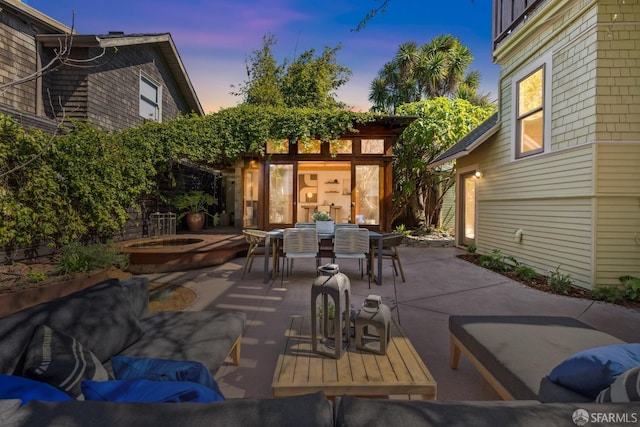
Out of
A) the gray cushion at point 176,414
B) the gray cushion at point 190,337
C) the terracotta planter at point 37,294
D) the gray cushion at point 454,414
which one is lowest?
the terracotta planter at point 37,294

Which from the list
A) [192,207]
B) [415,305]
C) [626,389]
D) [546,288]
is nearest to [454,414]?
[626,389]

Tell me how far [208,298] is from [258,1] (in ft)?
36.9

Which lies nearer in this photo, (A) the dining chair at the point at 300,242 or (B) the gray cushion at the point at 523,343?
(B) the gray cushion at the point at 523,343

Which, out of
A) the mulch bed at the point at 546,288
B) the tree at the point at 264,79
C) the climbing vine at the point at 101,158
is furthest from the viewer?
the tree at the point at 264,79

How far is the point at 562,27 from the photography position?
4980mm

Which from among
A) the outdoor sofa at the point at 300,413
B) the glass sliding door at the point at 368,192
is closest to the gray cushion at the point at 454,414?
the outdoor sofa at the point at 300,413

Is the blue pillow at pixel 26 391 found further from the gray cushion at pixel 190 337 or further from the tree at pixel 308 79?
the tree at pixel 308 79

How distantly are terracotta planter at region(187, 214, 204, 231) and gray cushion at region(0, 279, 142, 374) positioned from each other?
26.8ft

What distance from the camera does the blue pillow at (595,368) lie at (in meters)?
1.09

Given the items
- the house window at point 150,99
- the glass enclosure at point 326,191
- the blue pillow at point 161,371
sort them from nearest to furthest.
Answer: the blue pillow at point 161,371 → the house window at point 150,99 → the glass enclosure at point 326,191

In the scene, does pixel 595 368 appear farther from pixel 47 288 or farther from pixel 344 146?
pixel 344 146

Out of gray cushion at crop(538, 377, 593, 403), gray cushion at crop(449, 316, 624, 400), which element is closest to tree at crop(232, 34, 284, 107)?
gray cushion at crop(449, 316, 624, 400)

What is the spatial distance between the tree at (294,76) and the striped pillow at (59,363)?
530 inches

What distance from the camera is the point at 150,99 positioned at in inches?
355
